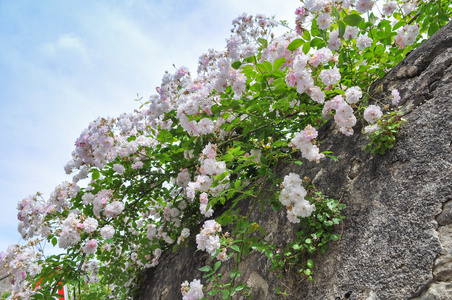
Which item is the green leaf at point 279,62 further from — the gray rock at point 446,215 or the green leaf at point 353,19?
the gray rock at point 446,215

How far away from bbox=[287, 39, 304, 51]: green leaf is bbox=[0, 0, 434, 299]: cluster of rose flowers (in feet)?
0.18

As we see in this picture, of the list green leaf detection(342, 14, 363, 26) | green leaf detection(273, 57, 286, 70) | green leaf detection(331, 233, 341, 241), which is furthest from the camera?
green leaf detection(273, 57, 286, 70)

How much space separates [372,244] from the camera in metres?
1.63

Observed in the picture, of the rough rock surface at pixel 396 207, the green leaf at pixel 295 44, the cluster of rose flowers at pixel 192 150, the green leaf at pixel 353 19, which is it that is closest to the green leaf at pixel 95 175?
the cluster of rose flowers at pixel 192 150

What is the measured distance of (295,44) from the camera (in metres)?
2.11

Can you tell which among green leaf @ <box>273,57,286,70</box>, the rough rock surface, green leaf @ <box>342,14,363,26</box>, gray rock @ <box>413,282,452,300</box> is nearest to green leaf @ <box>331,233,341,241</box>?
the rough rock surface

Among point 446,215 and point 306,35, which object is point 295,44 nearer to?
point 306,35

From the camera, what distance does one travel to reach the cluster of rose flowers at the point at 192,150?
2.01m

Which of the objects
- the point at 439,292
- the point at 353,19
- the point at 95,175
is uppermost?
the point at 95,175

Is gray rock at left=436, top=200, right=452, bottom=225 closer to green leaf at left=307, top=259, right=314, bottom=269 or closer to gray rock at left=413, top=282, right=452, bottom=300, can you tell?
gray rock at left=413, top=282, right=452, bottom=300

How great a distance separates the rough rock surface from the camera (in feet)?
4.78

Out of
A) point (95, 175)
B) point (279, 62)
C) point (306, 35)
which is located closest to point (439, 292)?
point (279, 62)

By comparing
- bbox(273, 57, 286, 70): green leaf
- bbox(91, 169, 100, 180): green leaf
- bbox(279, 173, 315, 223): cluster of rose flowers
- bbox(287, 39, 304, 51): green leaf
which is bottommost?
bbox(279, 173, 315, 223): cluster of rose flowers

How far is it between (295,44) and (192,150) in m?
1.17
